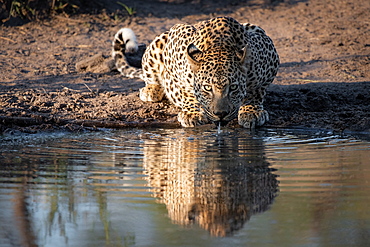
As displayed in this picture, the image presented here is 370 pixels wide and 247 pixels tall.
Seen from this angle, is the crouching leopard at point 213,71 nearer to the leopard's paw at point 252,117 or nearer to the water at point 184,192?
the leopard's paw at point 252,117

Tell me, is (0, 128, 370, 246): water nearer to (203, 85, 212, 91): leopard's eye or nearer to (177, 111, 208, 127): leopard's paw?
(203, 85, 212, 91): leopard's eye

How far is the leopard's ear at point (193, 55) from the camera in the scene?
6992 millimetres

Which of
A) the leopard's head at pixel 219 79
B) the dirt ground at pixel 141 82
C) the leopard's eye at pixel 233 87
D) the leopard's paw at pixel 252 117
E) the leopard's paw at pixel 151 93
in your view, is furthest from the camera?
the leopard's paw at pixel 151 93

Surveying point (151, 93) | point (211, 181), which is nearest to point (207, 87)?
point (151, 93)

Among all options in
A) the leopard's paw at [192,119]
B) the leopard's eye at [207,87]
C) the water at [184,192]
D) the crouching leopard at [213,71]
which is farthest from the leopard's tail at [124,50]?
the water at [184,192]

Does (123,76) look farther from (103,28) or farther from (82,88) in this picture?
(103,28)

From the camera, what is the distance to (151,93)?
875 cm

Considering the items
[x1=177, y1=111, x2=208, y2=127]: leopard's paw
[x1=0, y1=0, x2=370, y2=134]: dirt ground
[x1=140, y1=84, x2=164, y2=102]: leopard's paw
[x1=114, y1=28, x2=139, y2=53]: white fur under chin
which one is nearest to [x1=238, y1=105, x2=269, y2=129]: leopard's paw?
[x1=0, y1=0, x2=370, y2=134]: dirt ground

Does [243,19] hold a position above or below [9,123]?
above

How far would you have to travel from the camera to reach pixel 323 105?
843 centimetres

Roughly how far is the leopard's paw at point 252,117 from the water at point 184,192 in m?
0.99

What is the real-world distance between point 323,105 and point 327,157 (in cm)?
302

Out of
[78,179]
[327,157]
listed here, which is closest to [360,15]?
[327,157]

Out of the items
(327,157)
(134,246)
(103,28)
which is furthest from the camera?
(103,28)
